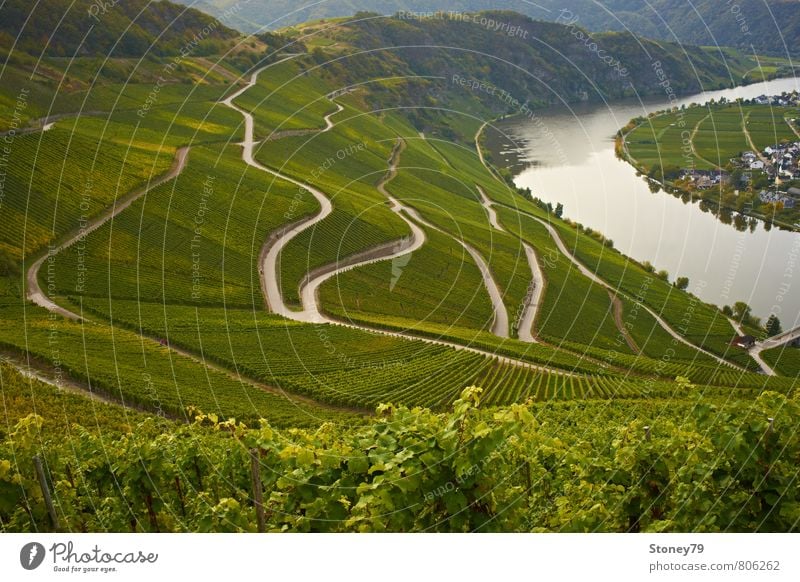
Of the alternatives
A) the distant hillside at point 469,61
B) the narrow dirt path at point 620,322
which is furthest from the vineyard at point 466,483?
the distant hillside at point 469,61

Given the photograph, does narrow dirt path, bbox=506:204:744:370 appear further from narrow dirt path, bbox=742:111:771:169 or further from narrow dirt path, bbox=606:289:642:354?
narrow dirt path, bbox=742:111:771:169

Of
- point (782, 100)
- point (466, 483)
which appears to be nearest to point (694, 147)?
point (782, 100)

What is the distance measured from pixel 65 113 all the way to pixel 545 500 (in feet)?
244

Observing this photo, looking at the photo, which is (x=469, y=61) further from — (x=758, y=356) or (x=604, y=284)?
(x=758, y=356)

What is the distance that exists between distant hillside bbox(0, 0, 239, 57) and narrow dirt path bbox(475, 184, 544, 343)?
39825 millimetres

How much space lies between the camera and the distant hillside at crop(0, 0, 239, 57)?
83.2 m

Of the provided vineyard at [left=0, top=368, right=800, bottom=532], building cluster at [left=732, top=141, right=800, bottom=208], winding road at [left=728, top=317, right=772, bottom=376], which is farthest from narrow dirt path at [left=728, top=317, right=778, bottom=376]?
vineyard at [left=0, top=368, right=800, bottom=532]

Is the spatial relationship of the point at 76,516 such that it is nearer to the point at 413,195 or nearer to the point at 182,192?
the point at 182,192

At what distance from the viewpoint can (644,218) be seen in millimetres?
93062

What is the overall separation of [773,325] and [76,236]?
5942 centimetres

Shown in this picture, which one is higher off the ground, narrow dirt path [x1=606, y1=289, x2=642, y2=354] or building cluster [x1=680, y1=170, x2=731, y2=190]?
building cluster [x1=680, y1=170, x2=731, y2=190]

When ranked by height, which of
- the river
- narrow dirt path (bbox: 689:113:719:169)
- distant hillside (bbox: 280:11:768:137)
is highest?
distant hillside (bbox: 280:11:768:137)

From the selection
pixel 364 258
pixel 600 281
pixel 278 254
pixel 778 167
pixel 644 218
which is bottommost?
pixel 278 254

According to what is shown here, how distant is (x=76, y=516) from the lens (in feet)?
27.4
